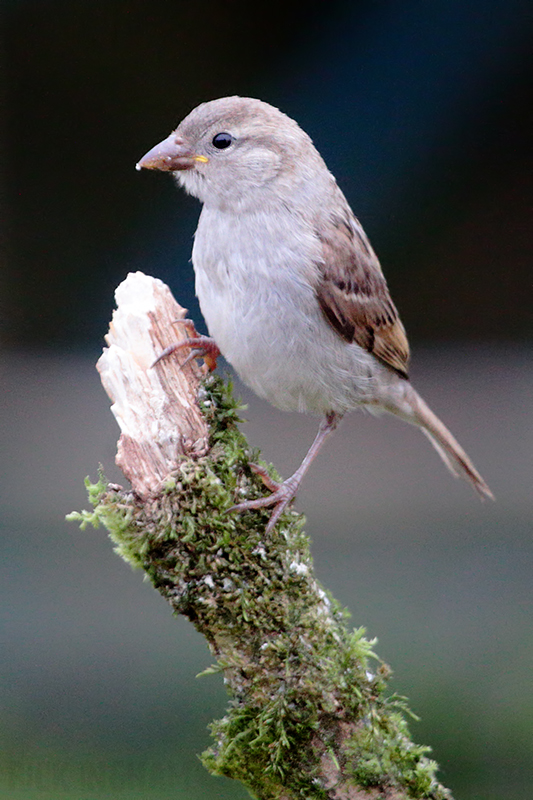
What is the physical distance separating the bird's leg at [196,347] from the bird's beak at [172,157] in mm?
505

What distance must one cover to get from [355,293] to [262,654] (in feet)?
3.72

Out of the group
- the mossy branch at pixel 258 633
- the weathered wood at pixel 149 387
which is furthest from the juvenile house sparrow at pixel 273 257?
the mossy branch at pixel 258 633

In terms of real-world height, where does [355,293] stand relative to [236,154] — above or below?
below

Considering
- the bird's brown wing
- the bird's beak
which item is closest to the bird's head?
the bird's beak

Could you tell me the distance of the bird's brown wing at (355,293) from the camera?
233cm

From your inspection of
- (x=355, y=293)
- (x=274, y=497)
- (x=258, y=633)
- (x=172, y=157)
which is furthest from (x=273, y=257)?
(x=258, y=633)

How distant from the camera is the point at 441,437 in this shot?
→ 9.65 feet

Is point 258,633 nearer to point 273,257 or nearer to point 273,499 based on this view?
point 273,499

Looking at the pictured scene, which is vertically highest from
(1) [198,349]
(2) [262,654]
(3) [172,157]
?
(3) [172,157]

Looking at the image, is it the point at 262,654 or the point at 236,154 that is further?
the point at 236,154

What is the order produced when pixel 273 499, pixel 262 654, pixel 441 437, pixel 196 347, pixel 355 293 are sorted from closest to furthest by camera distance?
1. pixel 262 654
2. pixel 273 499
3. pixel 196 347
4. pixel 355 293
5. pixel 441 437

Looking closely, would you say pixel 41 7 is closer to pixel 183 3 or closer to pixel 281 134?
pixel 183 3

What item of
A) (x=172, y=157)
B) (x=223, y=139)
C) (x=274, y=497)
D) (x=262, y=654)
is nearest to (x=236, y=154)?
(x=223, y=139)

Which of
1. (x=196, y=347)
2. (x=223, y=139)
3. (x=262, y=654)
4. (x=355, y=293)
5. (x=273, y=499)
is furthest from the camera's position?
(x=355, y=293)
